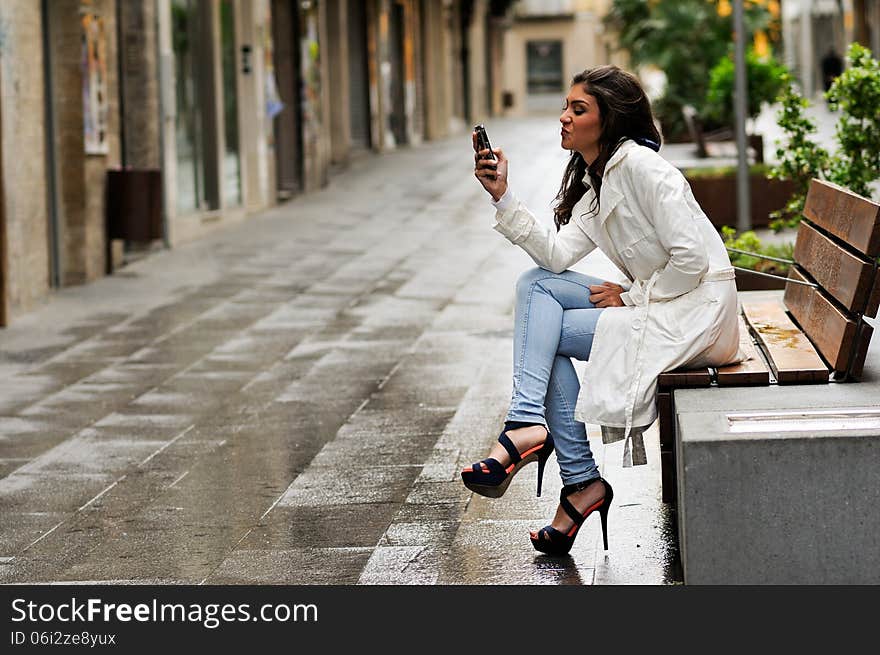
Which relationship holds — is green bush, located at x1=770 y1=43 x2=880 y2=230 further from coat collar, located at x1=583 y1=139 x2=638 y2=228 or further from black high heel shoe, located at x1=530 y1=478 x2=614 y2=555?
black high heel shoe, located at x1=530 y1=478 x2=614 y2=555

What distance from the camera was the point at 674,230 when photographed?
4.68 metres

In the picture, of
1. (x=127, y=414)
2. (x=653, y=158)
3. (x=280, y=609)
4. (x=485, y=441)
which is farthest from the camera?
(x=127, y=414)

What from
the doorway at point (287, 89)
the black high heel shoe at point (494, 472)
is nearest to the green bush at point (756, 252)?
the black high heel shoe at point (494, 472)

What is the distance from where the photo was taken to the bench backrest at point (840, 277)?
15.3 ft

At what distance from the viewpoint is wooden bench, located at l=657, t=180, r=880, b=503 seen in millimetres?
4687

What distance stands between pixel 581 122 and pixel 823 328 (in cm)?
107

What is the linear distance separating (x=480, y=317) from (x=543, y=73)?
57.9 m

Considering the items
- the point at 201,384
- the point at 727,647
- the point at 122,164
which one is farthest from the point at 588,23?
the point at 727,647

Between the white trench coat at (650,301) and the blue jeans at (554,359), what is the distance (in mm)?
89

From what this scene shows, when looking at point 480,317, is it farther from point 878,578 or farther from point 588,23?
point 588,23

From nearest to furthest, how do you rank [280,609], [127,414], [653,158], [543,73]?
[280,609] → [653,158] → [127,414] → [543,73]

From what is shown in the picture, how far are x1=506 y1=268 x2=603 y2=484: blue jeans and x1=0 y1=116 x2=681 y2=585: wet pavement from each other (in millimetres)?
332

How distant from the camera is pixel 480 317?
10328mm

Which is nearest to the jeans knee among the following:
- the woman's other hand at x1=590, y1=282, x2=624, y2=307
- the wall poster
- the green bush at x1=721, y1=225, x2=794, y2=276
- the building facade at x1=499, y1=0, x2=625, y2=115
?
the woman's other hand at x1=590, y1=282, x2=624, y2=307
